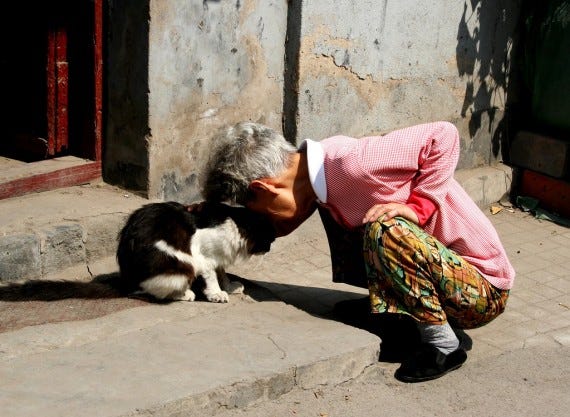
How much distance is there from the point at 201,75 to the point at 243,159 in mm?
1401

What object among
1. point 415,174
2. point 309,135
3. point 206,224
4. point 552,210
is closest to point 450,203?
point 415,174

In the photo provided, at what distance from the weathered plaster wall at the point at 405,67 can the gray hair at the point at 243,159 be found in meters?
1.61

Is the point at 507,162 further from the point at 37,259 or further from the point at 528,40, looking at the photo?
the point at 37,259

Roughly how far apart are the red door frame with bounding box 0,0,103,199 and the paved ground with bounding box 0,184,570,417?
0.48 metres

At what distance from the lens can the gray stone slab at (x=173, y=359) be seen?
3.52 meters

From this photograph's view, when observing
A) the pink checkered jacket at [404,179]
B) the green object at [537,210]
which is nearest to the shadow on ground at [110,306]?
the pink checkered jacket at [404,179]

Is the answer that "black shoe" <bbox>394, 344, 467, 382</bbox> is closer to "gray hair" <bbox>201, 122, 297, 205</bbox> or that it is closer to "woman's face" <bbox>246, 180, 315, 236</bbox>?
"woman's face" <bbox>246, 180, 315, 236</bbox>

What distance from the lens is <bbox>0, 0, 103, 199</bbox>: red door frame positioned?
5.34 m

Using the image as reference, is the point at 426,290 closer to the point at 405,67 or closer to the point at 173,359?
the point at 173,359

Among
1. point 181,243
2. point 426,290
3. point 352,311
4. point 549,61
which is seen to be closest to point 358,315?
point 352,311

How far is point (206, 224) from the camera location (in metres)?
4.48

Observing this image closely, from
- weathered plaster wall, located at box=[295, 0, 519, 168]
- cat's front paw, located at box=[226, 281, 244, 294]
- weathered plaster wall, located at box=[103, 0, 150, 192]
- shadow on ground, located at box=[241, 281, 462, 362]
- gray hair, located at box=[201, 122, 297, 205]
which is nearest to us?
gray hair, located at box=[201, 122, 297, 205]

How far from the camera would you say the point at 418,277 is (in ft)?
13.4

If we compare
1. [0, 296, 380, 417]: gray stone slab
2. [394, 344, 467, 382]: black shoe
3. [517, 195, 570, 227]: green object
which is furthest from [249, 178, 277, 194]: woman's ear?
[517, 195, 570, 227]: green object
